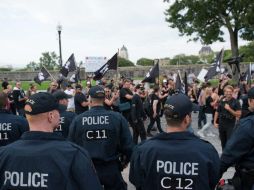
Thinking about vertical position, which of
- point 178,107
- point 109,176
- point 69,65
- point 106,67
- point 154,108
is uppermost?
point 69,65

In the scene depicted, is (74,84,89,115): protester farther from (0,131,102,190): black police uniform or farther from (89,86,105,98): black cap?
(0,131,102,190): black police uniform

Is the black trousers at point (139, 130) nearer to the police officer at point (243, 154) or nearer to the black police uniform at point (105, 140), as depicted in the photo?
the black police uniform at point (105, 140)

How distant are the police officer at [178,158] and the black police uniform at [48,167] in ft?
2.31

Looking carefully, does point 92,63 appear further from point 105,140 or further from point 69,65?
point 105,140

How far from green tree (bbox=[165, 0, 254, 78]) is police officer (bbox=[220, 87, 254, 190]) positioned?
3303cm

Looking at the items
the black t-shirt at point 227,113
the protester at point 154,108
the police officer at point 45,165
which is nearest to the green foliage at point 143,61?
the protester at point 154,108

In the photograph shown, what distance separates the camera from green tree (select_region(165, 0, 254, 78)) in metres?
36.7

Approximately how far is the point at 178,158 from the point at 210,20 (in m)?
36.3

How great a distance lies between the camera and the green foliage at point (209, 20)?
3672cm

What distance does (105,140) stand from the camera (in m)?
5.36

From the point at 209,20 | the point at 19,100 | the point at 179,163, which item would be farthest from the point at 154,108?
the point at 209,20

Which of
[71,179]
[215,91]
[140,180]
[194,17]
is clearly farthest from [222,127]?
[194,17]

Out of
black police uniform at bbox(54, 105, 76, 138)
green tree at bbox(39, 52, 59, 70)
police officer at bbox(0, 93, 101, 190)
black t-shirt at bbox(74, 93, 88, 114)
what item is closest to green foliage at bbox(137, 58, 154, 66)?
green tree at bbox(39, 52, 59, 70)

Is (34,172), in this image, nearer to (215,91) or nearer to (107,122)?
(107,122)
